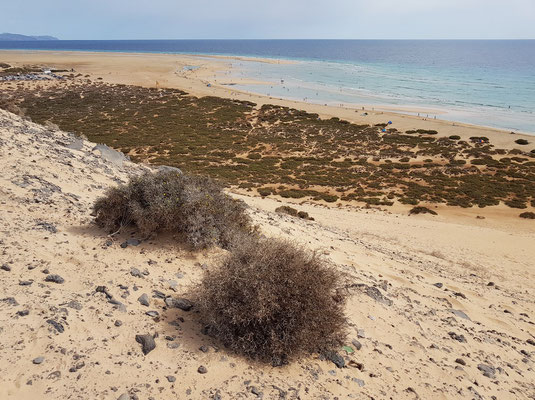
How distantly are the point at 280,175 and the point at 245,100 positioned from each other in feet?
108

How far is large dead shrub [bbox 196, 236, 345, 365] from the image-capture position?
193 inches

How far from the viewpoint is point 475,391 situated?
544cm

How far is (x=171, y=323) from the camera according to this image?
5434mm

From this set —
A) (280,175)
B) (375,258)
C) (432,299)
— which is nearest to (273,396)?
(432,299)

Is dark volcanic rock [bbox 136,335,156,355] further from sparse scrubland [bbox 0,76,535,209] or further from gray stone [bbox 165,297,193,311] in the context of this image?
sparse scrubland [bbox 0,76,535,209]

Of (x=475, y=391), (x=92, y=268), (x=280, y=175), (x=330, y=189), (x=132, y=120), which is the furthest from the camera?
(x=132, y=120)

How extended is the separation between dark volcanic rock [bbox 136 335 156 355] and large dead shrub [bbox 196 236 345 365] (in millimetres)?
813

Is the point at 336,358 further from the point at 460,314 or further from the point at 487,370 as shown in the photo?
the point at 460,314

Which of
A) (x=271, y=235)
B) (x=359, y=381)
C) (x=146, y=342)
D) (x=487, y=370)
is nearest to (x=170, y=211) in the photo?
(x=146, y=342)

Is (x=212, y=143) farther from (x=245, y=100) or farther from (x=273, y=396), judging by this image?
(x=273, y=396)

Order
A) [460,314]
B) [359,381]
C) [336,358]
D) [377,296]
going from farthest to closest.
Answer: [460,314] < [377,296] < [336,358] < [359,381]

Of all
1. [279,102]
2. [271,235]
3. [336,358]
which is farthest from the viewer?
[279,102]

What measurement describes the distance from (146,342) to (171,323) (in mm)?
567

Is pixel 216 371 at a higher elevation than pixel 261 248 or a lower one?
lower
